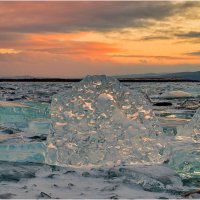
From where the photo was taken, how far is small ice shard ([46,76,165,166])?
5320 mm

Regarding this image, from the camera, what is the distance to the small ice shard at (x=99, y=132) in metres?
5.32

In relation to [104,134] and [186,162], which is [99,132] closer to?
[104,134]

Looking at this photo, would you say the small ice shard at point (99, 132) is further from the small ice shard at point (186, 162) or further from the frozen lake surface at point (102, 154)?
the small ice shard at point (186, 162)

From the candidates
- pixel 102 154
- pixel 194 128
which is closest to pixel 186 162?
pixel 102 154

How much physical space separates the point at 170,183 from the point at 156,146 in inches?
46.2

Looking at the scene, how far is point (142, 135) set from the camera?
5.48 meters

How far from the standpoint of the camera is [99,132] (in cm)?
539

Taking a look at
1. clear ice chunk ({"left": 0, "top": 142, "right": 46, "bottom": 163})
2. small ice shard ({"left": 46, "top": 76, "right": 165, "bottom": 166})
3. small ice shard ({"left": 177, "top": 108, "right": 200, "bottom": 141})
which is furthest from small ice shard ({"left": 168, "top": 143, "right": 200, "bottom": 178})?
clear ice chunk ({"left": 0, "top": 142, "right": 46, "bottom": 163})

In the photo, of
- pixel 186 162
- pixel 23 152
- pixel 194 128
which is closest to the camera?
pixel 186 162

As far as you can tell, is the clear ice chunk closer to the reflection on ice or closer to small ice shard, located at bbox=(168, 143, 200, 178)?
the reflection on ice

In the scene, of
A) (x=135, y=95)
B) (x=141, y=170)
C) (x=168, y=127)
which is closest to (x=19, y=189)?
(x=141, y=170)

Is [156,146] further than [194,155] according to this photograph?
Yes

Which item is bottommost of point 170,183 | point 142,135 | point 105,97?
point 170,183

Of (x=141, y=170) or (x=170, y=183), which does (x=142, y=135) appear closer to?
(x=141, y=170)
